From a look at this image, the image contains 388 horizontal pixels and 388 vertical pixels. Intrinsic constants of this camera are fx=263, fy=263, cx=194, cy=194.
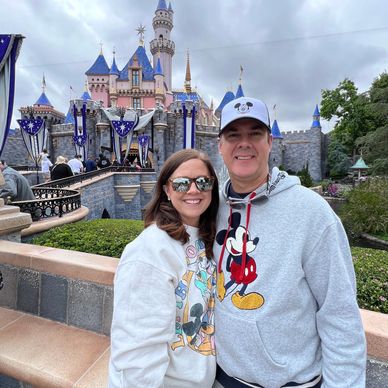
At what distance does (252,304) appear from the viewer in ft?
3.53

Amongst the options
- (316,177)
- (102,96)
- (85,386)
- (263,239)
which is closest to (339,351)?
(263,239)

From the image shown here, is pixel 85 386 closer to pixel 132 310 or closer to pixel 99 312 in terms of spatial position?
pixel 99 312

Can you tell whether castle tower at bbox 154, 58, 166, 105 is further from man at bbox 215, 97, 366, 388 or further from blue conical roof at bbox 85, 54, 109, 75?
man at bbox 215, 97, 366, 388

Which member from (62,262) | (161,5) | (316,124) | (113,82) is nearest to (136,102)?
(113,82)

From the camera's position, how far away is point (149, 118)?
74.3ft

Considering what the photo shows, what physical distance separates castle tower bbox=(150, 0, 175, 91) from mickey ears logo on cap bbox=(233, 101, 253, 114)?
39874 millimetres

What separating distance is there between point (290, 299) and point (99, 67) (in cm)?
3983

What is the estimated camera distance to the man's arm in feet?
3.13

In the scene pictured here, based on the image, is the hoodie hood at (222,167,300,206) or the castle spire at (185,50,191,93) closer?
the hoodie hood at (222,167,300,206)

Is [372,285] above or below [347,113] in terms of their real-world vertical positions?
below

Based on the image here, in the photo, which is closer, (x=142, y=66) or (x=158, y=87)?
(x=158, y=87)

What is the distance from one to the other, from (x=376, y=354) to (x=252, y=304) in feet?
2.74

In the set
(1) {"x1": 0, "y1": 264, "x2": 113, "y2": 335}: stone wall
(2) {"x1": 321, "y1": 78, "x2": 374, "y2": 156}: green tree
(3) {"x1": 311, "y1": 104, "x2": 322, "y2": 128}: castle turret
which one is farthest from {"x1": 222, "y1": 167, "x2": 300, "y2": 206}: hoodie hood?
(3) {"x1": 311, "y1": 104, "x2": 322, "y2": 128}: castle turret

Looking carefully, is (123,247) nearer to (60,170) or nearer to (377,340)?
(377,340)
